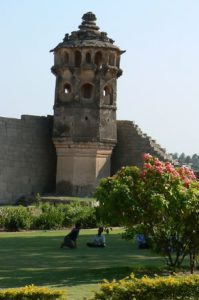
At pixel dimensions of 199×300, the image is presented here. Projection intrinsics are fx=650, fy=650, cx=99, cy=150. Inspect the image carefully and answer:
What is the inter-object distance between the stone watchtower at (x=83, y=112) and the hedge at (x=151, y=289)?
57.8 feet

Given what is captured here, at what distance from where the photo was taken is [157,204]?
1077 cm

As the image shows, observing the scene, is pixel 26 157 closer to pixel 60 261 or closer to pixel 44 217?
pixel 44 217

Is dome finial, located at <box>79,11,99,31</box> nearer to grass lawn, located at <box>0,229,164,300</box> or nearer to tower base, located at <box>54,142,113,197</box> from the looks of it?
tower base, located at <box>54,142,113,197</box>

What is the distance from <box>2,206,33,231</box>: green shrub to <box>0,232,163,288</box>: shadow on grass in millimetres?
2101

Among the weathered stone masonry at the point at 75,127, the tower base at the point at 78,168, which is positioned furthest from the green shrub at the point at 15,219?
the tower base at the point at 78,168

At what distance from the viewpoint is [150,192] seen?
36.6ft

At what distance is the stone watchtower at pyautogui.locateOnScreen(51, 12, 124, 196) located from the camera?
25844 millimetres

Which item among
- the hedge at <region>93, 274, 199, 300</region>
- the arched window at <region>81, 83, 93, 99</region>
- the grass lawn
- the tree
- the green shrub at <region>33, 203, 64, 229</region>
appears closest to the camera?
the hedge at <region>93, 274, 199, 300</region>

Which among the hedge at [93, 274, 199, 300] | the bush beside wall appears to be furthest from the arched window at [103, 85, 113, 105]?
the hedge at [93, 274, 199, 300]

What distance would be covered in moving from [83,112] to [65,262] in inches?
531

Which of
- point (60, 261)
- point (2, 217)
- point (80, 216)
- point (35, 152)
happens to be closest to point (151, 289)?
point (60, 261)

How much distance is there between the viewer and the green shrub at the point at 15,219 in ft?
65.5

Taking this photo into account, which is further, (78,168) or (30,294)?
(78,168)

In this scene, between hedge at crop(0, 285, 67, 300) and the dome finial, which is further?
the dome finial
